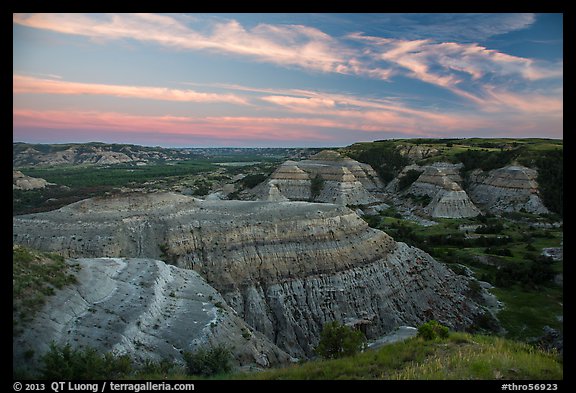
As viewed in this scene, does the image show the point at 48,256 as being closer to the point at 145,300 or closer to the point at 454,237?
the point at 145,300

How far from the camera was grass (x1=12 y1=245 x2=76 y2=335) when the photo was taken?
12.7 m

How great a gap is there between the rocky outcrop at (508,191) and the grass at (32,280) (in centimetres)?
7644

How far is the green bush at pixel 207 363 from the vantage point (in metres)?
13.3

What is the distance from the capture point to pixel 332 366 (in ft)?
36.2

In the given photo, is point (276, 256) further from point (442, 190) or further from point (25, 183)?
point (25, 183)

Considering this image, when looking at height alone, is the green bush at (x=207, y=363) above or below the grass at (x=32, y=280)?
below

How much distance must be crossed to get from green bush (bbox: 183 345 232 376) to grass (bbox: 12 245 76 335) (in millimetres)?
5801

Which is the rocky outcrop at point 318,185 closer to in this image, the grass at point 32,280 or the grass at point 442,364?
the grass at point 32,280

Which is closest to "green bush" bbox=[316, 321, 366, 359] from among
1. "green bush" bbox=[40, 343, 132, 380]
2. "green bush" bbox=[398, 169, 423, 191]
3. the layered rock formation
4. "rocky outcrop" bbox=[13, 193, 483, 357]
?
"green bush" bbox=[40, 343, 132, 380]

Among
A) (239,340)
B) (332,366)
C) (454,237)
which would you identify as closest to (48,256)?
(239,340)

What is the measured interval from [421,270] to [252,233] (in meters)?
17.0

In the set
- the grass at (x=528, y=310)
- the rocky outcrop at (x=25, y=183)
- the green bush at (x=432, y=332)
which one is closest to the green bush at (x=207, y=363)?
the green bush at (x=432, y=332)

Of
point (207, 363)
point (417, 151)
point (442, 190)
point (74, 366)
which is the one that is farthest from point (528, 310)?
point (417, 151)

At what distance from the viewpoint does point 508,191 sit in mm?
75125
